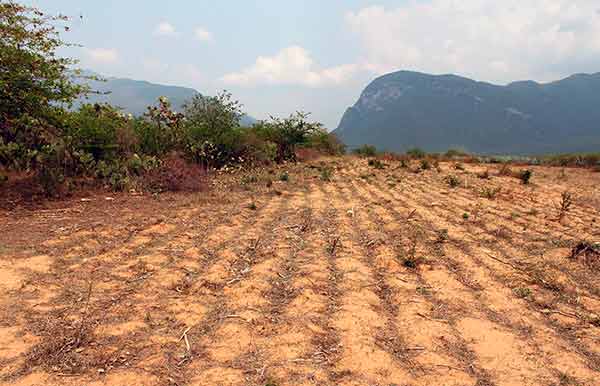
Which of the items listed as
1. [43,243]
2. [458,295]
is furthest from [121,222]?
[458,295]

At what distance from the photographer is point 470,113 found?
150250mm

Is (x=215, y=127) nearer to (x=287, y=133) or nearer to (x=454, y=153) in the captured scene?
(x=287, y=133)

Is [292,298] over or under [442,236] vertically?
under

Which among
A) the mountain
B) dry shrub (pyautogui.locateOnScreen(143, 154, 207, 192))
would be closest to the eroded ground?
dry shrub (pyautogui.locateOnScreen(143, 154, 207, 192))

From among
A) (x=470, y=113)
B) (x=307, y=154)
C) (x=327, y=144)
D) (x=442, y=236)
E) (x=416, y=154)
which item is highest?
(x=470, y=113)

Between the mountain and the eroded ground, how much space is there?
107 metres

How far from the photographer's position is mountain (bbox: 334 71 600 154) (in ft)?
408

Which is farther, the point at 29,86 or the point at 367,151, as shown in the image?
the point at 367,151

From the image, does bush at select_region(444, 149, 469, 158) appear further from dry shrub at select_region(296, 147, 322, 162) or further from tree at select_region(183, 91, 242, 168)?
tree at select_region(183, 91, 242, 168)

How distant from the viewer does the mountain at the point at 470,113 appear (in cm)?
12431

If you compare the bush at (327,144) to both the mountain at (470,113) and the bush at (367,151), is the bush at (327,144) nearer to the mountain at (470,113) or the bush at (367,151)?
the bush at (367,151)

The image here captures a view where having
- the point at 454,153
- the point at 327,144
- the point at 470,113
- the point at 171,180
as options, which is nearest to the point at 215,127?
the point at 171,180

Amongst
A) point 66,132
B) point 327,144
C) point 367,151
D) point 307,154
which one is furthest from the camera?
point 367,151

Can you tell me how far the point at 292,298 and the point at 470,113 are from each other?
528 ft
